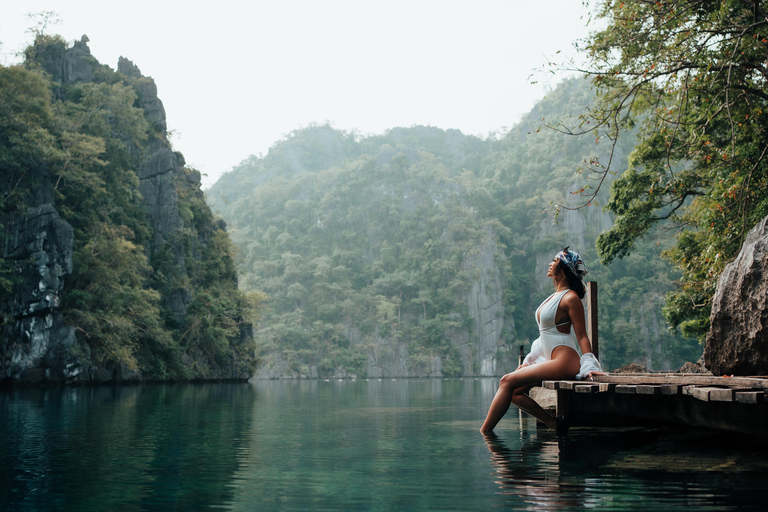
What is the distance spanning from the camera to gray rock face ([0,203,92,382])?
79.5 feet

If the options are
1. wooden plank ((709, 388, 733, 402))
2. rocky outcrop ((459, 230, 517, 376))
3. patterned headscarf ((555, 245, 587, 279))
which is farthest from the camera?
rocky outcrop ((459, 230, 517, 376))

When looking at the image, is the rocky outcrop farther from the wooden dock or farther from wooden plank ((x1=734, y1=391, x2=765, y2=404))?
wooden plank ((x1=734, y1=391, x2=765, y2=404))

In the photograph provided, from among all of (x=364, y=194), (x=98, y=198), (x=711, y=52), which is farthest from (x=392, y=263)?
(x=711, y=52)

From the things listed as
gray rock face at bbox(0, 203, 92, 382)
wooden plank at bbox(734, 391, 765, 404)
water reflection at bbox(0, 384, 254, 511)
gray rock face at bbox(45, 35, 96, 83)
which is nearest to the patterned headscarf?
wooden plank at bbox(734, 391, 765, 404)

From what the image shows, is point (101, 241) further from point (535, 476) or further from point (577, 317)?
point (535, 476)

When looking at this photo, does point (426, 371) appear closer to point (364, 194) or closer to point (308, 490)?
point (364, 194)

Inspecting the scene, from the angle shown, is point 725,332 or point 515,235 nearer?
point 725,332

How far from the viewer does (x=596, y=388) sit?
18.1 feet

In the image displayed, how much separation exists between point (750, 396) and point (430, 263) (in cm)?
7311

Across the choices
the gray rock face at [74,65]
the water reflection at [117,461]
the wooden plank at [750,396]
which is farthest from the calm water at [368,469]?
the gray rock face at [74,65]

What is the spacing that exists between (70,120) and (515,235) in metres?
60.8

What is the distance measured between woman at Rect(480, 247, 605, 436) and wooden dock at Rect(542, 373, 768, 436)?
5.3 inches

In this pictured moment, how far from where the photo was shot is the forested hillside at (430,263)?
67.7 m

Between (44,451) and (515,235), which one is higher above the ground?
(515,235)
